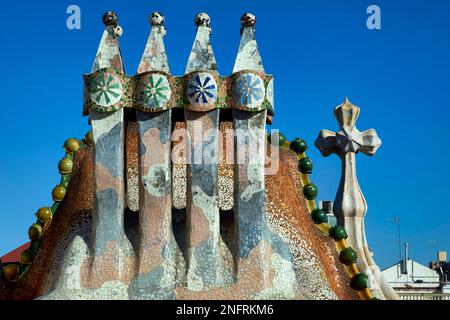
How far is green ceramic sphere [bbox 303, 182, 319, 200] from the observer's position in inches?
515

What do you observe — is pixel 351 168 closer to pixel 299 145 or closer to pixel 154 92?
pixel 299 145

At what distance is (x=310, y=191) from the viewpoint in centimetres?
1309

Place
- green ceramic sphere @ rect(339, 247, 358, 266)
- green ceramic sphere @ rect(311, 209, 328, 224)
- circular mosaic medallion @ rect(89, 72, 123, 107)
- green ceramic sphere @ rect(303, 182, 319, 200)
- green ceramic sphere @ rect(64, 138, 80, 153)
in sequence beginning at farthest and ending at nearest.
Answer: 1. green ceramic sphere @ rect(64, 138, 80, 153)
2. green ceramic sphere @ rect(303, 182, 319, 200)
3. green ceramic sphere @ rect(311, 209, 328, 224)
4. green ceramic sphere @ rect(339, 247, 358, 266)
5. circular mosaic medallion @ rect(89, 72, 123, 107)

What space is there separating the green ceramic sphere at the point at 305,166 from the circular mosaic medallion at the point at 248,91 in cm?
379

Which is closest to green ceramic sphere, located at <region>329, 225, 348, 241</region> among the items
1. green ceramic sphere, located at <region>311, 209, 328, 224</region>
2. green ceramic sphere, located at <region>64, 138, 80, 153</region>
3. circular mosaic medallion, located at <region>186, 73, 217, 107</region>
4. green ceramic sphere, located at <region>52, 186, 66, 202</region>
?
green ceramic sphere, located at <region>311, 209, 328, 224</region>

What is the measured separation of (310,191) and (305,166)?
59 cm

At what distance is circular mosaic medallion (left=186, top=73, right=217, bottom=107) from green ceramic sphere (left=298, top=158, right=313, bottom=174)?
4.10 metres

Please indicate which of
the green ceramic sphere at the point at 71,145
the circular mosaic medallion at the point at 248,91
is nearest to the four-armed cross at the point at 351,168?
the circular mosaic medallion at the point at 248,91

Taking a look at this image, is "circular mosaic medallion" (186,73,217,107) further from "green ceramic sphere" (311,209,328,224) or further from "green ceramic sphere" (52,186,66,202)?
"green ceramic sphere" (52,186,66,202)

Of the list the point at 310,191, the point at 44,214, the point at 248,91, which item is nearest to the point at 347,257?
the point at 310,191

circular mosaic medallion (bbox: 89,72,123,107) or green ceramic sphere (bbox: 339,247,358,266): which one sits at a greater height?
circular mosaic medallion (bbox: 89,72,123,107)

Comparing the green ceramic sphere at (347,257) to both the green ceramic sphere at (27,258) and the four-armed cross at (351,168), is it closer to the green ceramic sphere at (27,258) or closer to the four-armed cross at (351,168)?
the four-armed cross at (351,168)

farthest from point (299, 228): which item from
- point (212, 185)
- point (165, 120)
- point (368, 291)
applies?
point (165, 120)

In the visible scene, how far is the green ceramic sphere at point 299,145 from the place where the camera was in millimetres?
13691
